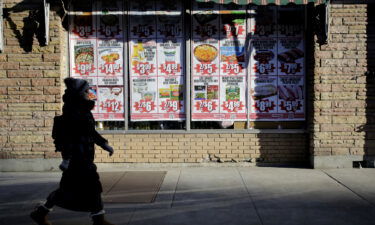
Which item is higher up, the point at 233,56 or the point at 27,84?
the point at 233,56

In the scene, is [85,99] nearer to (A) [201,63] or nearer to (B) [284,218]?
(B) [284,218]

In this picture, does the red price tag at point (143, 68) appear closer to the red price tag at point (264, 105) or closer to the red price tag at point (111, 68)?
the red price tag at point (111, 68)

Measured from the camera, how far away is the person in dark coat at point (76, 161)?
4.29 metres

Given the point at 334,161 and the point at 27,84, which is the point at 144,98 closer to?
the point at 27,84

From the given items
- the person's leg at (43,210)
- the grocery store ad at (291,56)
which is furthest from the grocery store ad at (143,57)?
the person's leg at (43,210)

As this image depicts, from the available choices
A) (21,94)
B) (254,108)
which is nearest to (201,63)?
(254,108)

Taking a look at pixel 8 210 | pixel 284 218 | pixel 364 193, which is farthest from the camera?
pixel 364 193

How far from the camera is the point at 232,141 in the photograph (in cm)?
798

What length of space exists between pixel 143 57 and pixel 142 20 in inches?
29.6

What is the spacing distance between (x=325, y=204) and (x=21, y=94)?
581cm

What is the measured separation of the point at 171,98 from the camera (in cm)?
805

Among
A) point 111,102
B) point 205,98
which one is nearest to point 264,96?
point 205,98

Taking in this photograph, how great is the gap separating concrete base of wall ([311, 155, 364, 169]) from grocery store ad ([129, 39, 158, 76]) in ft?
12.0

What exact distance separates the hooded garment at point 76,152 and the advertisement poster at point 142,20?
3.86 meters
